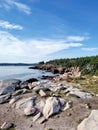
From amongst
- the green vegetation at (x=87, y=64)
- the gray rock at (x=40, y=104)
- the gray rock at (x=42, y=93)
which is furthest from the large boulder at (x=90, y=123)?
the green vegetation at (x=87, y=64)

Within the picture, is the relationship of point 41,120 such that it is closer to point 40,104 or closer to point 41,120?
point 41,120

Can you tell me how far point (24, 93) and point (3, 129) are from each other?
7987 millimetres

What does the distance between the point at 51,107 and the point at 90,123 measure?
458 centimetres

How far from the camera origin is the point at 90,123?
18172 millimetres

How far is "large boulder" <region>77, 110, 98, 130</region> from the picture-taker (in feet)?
58.1

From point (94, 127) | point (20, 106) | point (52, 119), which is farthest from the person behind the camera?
point (20, 106)

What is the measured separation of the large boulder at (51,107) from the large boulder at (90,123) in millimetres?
3345

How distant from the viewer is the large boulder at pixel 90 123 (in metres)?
17.7

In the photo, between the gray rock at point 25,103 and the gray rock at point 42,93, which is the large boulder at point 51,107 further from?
the gray rock at point 42,93

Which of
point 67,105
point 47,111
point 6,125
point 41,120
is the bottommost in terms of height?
point 6,125

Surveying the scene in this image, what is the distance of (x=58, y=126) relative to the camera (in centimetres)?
1928

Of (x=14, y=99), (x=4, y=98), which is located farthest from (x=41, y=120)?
(x=4, y=98)

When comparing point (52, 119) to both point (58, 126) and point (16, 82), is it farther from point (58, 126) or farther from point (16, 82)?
point (16, 82)

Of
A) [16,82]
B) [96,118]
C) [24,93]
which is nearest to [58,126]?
[96,118]
